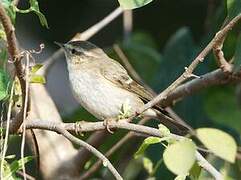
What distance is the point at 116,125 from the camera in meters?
2.56

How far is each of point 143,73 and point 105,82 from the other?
71 cm

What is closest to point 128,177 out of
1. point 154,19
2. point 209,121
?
point 209,121

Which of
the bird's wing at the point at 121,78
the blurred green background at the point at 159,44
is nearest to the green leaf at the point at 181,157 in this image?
the blurred green background at the point at 159,44

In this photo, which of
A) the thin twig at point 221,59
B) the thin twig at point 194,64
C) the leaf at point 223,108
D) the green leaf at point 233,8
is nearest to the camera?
the thin twig at point 194,64

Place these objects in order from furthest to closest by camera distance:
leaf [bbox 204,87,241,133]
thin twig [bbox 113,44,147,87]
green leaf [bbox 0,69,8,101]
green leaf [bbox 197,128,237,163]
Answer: thin twig [bbox 113,44,147,87]
leaf [bbox 204,87,241,133]
green leaf [bbox 0,69,8,101]
green leaf [bbox 197,128,237,163]

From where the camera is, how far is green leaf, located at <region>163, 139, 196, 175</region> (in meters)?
1.82

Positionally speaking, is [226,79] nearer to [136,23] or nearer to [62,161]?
[62,161]

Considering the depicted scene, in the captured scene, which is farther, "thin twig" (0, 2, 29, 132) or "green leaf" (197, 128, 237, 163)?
"thin twig" (0, 2, 29, 132)

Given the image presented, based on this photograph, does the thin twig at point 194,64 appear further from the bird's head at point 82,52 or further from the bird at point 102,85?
the bird's head at point 82,52

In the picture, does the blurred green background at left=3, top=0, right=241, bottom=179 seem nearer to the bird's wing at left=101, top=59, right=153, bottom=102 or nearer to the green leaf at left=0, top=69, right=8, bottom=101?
the bird's wing at left=101, top=59, right=153, bottom=102

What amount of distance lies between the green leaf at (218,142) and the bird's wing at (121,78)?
87.8 inches

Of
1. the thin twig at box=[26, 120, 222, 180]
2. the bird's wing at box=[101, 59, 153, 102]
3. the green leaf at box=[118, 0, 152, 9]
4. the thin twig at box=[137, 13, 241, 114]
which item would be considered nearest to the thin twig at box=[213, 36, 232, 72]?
the thin twig at box=[137, 13, 241, 114]

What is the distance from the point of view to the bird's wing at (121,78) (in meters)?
4.10

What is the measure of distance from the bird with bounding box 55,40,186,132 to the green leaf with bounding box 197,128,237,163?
5.94 feet
